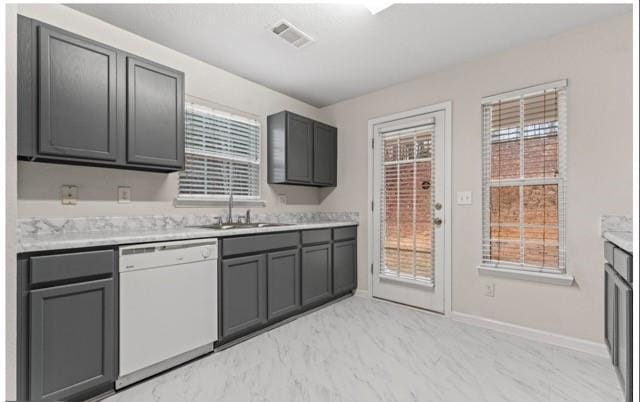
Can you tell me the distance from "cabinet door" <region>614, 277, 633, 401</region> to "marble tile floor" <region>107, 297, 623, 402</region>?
0.26 m

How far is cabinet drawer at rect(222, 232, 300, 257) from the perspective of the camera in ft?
7.88

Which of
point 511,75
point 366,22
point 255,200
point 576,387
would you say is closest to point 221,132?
point 255,200

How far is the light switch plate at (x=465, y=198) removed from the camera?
9.71 feet

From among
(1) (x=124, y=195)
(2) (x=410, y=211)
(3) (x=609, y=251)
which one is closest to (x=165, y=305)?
(1) (x=124, y=195)

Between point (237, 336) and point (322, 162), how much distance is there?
2.22m

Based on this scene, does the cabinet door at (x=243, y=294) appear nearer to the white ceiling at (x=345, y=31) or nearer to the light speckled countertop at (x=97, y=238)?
the light speckled countertop at (x=97, y=238)

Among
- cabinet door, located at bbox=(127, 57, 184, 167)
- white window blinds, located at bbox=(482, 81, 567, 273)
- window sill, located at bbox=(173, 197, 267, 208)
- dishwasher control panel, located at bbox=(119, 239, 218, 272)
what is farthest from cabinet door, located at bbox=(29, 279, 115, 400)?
white window blinds, located at bbox=(482, 81, 567, 273)

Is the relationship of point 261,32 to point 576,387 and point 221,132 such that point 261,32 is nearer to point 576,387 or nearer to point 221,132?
point 221,132

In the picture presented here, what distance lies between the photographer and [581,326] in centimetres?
238

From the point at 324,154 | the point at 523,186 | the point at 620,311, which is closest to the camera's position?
the point at 620,311

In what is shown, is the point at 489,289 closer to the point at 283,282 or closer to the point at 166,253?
the point at 283,282

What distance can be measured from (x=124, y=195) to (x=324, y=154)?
88.5 inches

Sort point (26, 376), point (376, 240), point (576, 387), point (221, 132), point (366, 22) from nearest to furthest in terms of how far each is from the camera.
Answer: point (26, 376), point (576, 387), point (366, 22), point (221, 132), point (376, 240)

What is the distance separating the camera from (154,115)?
7.66ft
